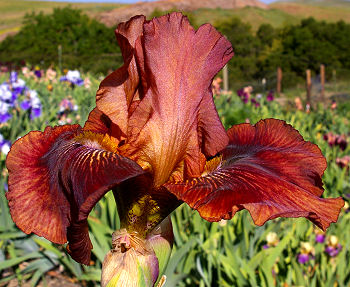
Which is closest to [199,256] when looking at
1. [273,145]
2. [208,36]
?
[273,145]

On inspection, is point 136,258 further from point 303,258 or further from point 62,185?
point 303,258

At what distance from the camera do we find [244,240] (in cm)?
186

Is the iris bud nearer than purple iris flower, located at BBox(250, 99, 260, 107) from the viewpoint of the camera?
Yes

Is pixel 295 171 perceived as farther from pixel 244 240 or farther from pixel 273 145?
pixel 244 240

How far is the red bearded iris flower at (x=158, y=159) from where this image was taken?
1.95 ft

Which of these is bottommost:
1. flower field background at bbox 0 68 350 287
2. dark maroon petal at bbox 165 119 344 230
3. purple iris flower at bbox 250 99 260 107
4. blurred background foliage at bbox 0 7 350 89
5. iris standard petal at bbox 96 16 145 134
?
blurred background foliage at bbox 0 7 350 89

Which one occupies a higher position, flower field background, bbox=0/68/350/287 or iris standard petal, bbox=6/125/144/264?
iris standard petal, bbox=6/125/144/264

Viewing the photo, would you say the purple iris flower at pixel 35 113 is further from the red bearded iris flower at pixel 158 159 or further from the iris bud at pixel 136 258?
the iris bud at pixel 136 258

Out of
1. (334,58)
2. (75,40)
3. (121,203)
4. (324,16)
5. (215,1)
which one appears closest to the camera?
(121,203)

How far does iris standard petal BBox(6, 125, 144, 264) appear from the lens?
22.5 inches

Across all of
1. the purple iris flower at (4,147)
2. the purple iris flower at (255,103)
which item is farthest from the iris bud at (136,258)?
the purple iris flower at (255,103)

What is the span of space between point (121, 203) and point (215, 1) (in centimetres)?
266

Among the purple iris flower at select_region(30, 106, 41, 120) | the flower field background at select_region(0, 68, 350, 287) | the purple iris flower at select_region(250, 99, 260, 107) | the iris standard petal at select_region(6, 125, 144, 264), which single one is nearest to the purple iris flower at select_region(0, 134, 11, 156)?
the flower field background at select_region(0, 68, 350, 287)

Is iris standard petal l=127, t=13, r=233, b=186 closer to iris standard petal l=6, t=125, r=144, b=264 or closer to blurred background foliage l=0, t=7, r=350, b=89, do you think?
iris standard petal l=6, t=125, r=144, b=264
